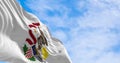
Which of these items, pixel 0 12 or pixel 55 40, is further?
pixel 55 40

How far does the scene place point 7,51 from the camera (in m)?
22.8

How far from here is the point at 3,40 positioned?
23.0 m

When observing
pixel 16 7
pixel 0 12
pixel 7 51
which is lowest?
pixel 7 51

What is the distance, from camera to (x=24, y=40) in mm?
25672

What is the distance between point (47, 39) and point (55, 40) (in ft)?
4.08

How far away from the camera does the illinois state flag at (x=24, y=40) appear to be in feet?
76.1

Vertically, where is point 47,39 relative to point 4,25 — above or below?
above

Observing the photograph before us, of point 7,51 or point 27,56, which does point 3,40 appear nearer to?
point 7,51

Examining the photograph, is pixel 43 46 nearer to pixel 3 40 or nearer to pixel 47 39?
pixel 47 39

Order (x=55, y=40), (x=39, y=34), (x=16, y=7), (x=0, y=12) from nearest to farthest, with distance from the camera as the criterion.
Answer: (x=0, y=12) → (x=16, y=7) → (x=39, y=34) → (x=55, y=40)

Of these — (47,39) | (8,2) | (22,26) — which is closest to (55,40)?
(47,39)

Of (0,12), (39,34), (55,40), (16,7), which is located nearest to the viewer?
(0,12)

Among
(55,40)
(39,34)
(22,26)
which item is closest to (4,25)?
(22,26)

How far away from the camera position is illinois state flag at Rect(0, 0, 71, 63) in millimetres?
23188
